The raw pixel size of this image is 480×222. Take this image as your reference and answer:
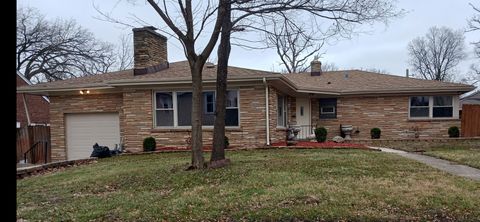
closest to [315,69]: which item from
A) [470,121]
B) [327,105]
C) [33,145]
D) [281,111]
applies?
[327,105]

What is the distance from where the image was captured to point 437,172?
8688 millimetres

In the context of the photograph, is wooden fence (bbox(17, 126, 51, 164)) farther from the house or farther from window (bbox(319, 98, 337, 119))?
window (bbox(319, 98, 337, 119))

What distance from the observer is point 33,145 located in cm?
1641

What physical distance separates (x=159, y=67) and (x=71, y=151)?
517cm

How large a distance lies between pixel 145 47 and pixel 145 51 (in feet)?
0.56

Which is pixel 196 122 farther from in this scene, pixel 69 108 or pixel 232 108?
pixel 69 108

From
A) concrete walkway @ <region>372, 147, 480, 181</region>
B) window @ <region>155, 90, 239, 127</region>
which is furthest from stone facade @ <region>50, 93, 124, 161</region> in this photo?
concrete walkway @ <region>372, 147, 480, 181</region>

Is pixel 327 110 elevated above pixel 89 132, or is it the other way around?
pixel 327 110

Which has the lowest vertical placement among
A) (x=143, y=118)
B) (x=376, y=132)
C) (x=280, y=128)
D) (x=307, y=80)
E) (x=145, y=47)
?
(x=376, y=132)

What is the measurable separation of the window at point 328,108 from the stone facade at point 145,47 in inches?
344

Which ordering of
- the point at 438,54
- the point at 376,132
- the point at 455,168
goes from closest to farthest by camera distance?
the point at 455,168 → the point at 376,132 → the point at 438,54
